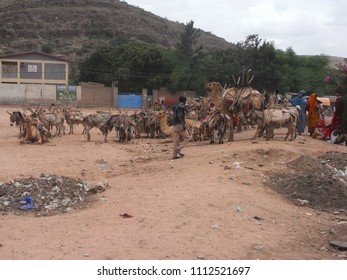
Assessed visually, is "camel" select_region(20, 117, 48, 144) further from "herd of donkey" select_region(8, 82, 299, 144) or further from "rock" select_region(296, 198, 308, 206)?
"rock" select_region(296, 198, 308, 206)

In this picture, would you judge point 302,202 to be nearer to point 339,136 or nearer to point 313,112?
point 339,136

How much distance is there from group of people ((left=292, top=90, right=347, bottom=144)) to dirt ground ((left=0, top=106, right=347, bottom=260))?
371 cm

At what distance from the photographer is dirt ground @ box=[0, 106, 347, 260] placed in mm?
6398

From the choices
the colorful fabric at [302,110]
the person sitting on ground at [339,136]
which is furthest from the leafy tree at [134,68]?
the person sitting on ground at [339,136]

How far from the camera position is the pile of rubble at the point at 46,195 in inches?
330

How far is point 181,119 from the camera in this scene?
530 inches

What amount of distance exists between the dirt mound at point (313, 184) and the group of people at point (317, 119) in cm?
496

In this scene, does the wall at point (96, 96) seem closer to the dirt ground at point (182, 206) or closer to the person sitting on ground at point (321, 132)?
the person sitting on ground at point (321, 132)

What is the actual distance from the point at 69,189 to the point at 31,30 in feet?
299

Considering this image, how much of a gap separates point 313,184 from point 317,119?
29.9 feet

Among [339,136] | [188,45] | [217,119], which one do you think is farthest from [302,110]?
[188,45]

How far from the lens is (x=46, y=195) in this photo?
8.80 meters

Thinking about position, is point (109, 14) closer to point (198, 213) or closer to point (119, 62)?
point (119, 62)

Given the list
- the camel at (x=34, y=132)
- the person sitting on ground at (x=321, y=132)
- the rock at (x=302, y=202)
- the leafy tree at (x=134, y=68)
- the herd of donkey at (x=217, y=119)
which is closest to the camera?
the rock at (x=302, y=202)
